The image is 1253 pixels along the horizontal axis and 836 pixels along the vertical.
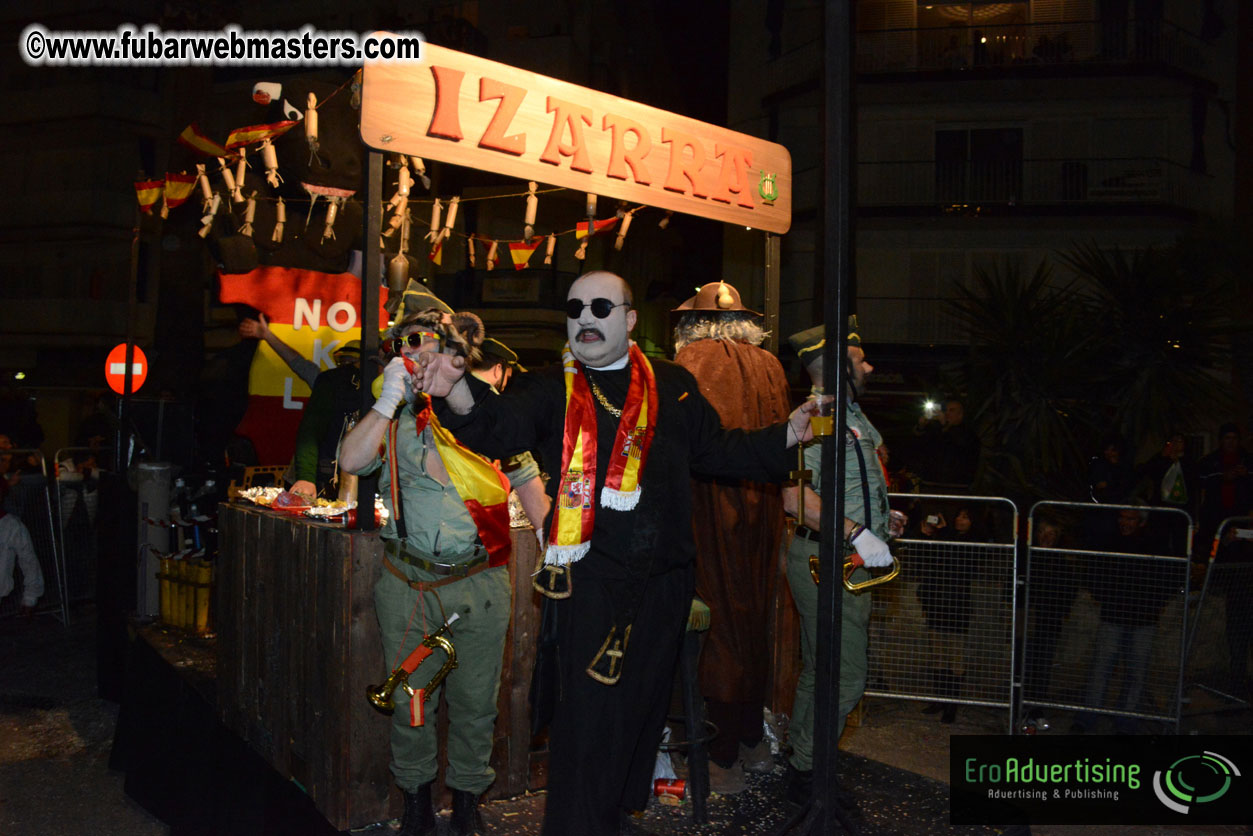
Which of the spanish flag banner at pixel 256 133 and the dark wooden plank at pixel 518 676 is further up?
the spanish flag banner at pixel 256 133

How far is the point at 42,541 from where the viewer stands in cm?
940

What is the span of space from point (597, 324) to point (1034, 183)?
19466mm

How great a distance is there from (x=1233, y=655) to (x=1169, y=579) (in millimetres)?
1066

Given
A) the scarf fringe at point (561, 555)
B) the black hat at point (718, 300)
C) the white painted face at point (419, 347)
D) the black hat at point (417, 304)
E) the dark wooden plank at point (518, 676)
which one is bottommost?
the dark wooden plank at point (518, 676)

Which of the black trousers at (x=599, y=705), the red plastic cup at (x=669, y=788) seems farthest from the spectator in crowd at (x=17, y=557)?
the black trousers at (x=599, y=705)

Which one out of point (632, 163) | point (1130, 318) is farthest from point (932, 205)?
point (632, 163)

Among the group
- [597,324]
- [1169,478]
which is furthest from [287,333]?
[1169,478]

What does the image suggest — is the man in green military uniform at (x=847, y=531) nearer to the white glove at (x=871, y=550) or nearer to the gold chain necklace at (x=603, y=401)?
the white glove at (x=871, y=550)

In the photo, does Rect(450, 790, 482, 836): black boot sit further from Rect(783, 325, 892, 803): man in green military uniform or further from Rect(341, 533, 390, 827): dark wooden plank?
Rect(783, 325, 892, 803): man in green military uniform

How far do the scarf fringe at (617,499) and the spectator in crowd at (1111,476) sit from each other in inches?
253

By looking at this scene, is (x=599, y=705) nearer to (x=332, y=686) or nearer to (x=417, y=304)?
(x=332, y=686)

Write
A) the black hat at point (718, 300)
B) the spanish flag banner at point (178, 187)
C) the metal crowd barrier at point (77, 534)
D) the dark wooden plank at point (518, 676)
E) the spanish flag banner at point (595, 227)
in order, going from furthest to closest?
the metal crowd barrier at point (77, 534)
the spanish flag banner at point (178, 187)
the spanish flag banner at point (595, 227)
the black hat at point (718, 300)
the dark wooden plank at point (518, 676)

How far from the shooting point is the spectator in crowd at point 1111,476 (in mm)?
8195

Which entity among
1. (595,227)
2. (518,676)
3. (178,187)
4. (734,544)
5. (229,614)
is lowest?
(518,676)
